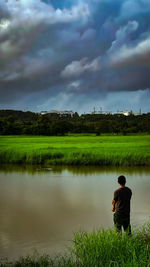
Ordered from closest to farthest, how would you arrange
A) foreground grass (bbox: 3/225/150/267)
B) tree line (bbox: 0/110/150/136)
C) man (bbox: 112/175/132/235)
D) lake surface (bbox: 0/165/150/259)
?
foreground grass (bbox: 3/225/150/267), man (bbox: 112/175/132/235), lake surface (bbox: 0/165/150/259), tree line (bbox: 0/110/150/136)

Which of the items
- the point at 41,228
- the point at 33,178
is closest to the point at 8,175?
the point at 33,178

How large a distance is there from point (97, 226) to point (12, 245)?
2475mm

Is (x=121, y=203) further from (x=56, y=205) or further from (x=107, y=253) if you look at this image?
(x=56, y=205)

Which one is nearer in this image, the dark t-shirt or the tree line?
the dark t-shirt

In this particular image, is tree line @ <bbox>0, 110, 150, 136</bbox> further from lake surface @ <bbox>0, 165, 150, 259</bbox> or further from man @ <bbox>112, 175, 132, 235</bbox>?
man @ <bbox>112, 175, 132, 235</bbox>

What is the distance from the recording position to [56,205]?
11906 millimetres

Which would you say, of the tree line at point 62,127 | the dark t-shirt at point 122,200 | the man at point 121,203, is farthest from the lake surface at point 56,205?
the tree line at point 62,127

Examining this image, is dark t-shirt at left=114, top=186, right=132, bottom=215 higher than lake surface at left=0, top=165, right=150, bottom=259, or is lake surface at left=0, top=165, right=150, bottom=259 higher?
dark t-shirt at left=114, top=186, right=132, bottom=215

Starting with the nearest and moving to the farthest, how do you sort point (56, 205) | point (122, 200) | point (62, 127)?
point (122, 200), point (56, 205), point (62, 127)

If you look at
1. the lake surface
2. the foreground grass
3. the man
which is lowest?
the lake surface

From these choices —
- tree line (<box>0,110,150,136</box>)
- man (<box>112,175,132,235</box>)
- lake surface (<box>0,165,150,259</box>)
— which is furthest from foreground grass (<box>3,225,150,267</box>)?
tree line (<box>0,110,150,136</box>)

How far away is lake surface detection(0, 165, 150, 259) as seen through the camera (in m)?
8.18

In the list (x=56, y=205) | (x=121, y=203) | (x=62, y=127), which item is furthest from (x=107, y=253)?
Result: (x=62, y=127)

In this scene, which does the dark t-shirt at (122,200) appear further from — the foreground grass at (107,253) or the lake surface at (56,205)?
the lake surface at (56,205)
